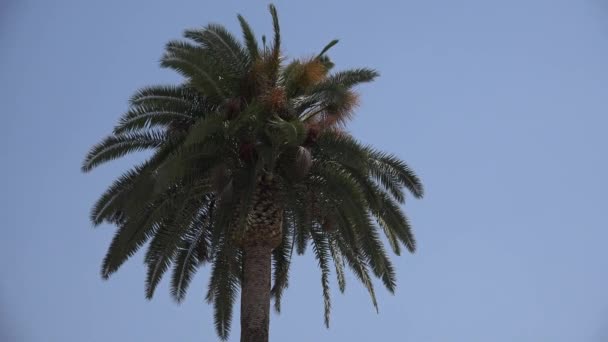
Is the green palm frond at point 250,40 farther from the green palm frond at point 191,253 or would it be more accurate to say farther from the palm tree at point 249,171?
the green palm frond at point 191,253

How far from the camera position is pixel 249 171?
20.3 meters

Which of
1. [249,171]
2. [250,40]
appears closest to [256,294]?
[249,171]

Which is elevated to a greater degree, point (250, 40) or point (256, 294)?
point (250, 40)

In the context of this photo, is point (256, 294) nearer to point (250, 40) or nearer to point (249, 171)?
point (249, 171)

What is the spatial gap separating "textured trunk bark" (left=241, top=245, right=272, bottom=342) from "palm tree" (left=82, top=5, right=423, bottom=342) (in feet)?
0.08

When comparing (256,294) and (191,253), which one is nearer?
(256,294)

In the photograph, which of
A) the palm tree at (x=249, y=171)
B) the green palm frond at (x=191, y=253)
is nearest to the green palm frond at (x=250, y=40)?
the palm tree at (x=249, y=171)

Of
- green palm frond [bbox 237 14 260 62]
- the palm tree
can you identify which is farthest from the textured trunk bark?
green palm frond [bbox 237 14 260 62]

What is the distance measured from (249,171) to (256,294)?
2.88 metres

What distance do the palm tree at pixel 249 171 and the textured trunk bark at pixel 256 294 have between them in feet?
0.08

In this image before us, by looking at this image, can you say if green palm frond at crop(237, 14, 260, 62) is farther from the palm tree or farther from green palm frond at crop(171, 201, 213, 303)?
green palm frond at crop(171, 201, 213, 303)

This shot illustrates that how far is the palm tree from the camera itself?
64.0 ft

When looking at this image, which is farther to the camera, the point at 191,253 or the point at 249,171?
Answer: the point at 191,253

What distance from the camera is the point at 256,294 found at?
20.1 metres
